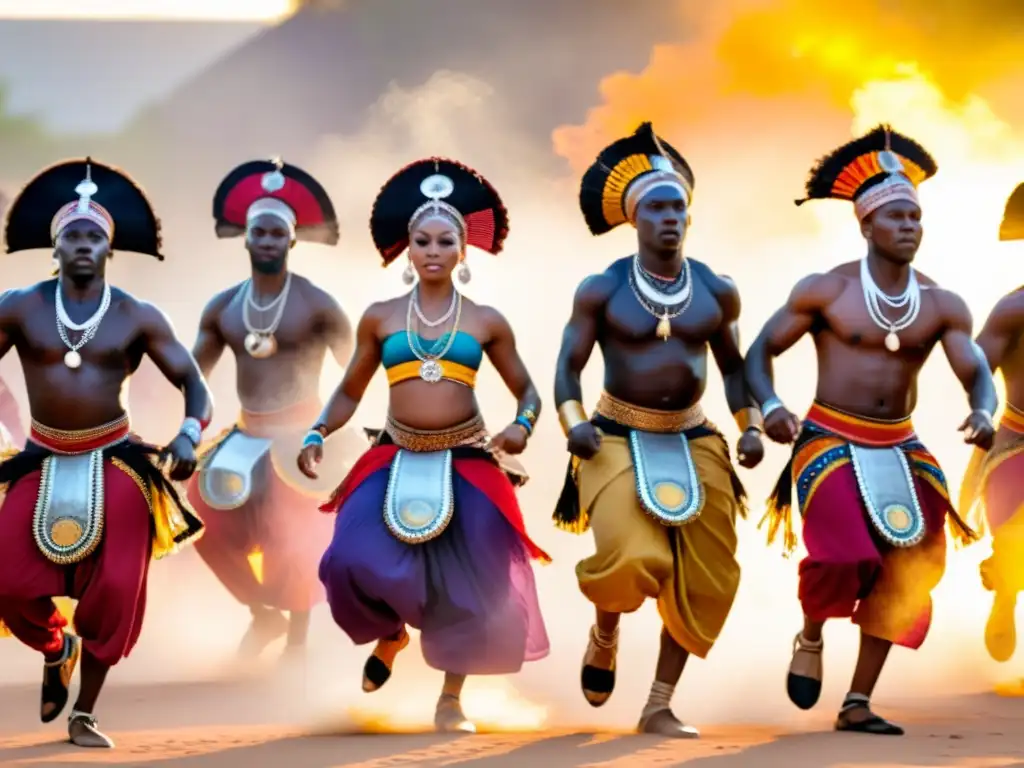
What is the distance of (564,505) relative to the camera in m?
8.36

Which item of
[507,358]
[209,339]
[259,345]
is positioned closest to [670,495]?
[507,358]

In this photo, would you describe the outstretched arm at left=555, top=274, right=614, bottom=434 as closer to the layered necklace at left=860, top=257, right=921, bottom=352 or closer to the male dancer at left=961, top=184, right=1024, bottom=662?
the layered necklace at left=860, top=257, right=921, bottom=352

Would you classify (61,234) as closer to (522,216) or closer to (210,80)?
(522,216)

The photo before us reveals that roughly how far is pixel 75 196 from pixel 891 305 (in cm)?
337

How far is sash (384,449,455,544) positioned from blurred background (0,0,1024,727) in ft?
3.02

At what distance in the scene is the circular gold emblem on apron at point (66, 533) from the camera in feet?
25.5

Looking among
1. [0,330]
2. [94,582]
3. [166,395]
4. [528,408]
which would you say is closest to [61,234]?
[0,330]

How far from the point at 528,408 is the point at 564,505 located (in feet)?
1.53

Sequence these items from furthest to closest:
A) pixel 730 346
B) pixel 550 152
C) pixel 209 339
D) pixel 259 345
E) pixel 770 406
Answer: pixel 550 152
pixel 209 339
pixel 259 345
pixel 730 346
pixel 770 406

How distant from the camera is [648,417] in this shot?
817cm

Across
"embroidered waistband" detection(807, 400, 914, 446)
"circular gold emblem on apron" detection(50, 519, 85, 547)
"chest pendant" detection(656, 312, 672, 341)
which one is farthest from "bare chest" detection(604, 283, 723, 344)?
"circular gold emblem on apron" detection(50, 519, 85, 547)

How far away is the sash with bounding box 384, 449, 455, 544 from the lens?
26.2ft

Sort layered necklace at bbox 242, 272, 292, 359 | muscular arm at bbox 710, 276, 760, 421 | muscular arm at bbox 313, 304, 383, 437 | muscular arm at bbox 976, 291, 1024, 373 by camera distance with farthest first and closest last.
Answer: layered necklace at bbox 242, 272, 292, 359 < muscular arm at bbox 976, 291, 1024, 373 < muscular arm at bbox 313, 304, 383, 437 < muscular arm at bbox 710, 276, 760, 421

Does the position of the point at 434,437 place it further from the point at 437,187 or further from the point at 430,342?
the point at 437,187
